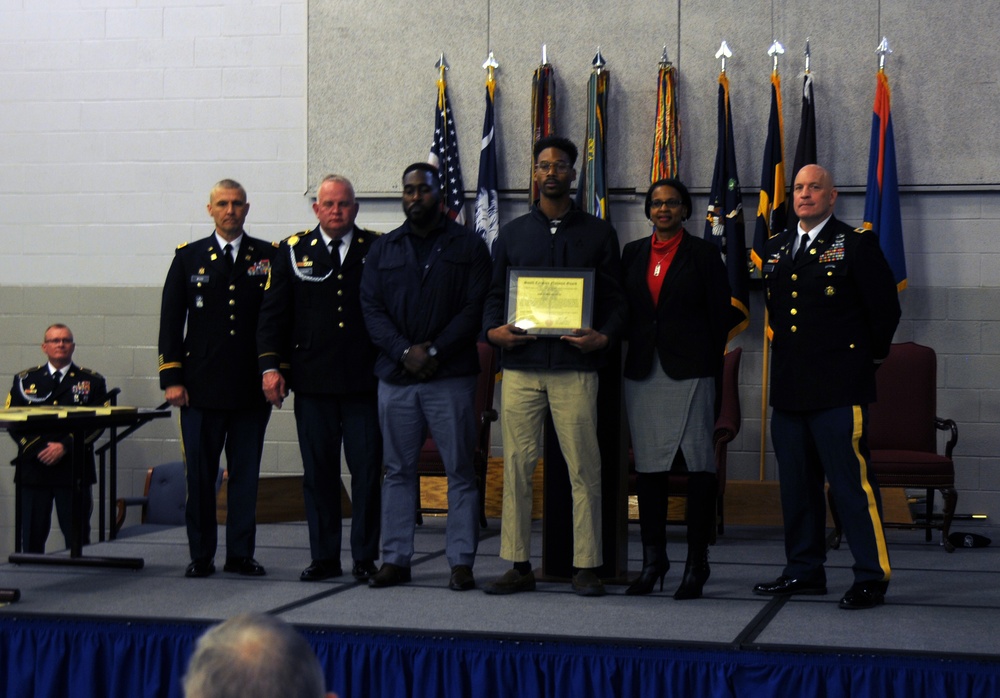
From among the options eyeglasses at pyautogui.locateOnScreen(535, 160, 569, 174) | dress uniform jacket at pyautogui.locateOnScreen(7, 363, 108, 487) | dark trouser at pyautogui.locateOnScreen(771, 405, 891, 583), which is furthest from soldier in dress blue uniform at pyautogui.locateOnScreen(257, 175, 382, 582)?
dress uniform jacket at pyautogui.locateOnScreen(7, 363, 108, 487)

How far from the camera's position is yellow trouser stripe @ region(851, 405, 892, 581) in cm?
373

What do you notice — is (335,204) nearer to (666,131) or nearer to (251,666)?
(666,131)

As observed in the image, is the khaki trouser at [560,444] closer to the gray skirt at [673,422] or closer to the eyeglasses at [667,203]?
the gray skirt at [673,422]

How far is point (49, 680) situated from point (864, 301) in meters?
2.74

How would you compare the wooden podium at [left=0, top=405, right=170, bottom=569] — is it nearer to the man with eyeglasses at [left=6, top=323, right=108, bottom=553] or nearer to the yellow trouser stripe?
the man with eyeglasses at [left=6, top=323, right=108, bottom=553]

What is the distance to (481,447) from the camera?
6.15 meters

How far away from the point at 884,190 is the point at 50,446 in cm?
467

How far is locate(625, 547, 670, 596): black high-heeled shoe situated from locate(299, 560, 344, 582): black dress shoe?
1.10m

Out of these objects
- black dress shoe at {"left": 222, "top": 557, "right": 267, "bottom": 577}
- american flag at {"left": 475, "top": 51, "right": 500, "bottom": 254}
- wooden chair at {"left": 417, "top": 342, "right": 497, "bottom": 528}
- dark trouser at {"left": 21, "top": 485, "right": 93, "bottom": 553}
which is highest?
american flag at {"left": 475, "top": 51, "right": 500, "bottom": 254}

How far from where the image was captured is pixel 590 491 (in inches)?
154

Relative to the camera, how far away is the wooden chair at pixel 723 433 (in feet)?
18.1

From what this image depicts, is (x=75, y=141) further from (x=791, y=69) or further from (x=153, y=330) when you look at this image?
(x=791, y=69)

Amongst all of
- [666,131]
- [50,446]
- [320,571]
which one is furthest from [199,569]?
[666,131]

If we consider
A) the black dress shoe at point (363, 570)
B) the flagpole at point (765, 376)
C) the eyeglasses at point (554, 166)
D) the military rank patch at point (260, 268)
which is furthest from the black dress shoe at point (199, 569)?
the flagpole at point (765, 376)
